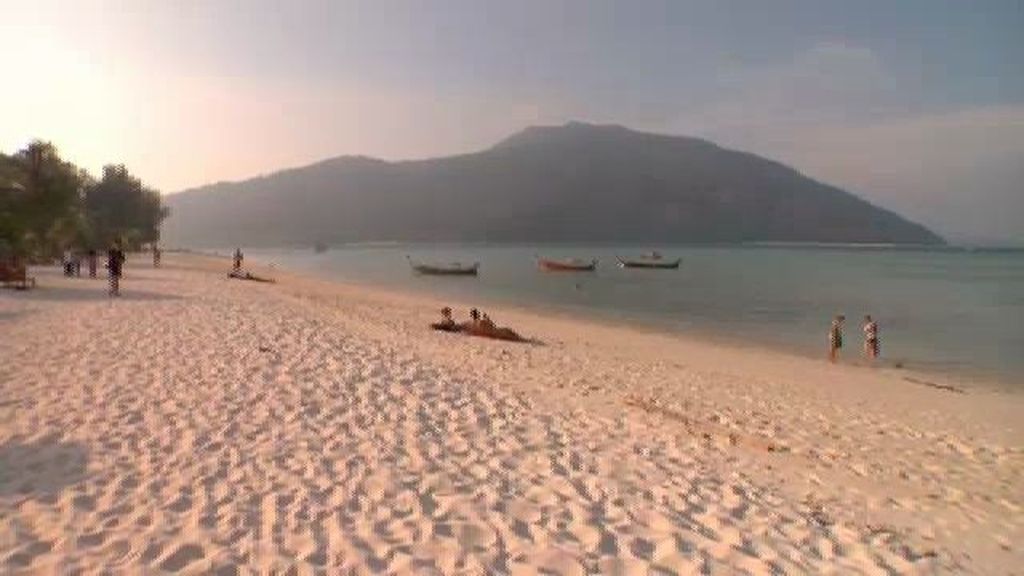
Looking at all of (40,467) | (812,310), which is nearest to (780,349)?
(812,310)

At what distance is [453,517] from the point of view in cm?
647

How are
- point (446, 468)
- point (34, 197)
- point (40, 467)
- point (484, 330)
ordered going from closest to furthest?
1. point (40, 467)
2. point (446, 468)
3. point (484, 330)
4. point (34, 197)

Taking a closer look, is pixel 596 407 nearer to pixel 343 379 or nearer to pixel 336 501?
→ pixel 343 379

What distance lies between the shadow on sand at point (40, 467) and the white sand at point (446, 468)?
0.03 metres

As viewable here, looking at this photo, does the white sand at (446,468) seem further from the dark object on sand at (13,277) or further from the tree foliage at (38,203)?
the tree foliage at (38,203)

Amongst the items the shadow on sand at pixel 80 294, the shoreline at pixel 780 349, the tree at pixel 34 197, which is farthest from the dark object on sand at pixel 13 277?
the shoreline at pixel 780 349

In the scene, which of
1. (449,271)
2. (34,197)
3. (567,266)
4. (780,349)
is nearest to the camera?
(780,349)

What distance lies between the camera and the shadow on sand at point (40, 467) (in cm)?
653

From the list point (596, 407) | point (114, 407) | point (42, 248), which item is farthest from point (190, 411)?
point (42, 248)

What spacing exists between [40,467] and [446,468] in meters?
3.99

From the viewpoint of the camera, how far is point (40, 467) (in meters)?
7.09

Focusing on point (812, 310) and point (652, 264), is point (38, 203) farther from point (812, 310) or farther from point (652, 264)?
point (652, 264)

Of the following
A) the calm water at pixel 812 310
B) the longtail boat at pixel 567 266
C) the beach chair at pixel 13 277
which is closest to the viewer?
the beach chair at pixel 13 277

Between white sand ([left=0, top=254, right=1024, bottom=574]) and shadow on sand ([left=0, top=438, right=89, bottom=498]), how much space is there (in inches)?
1.2
